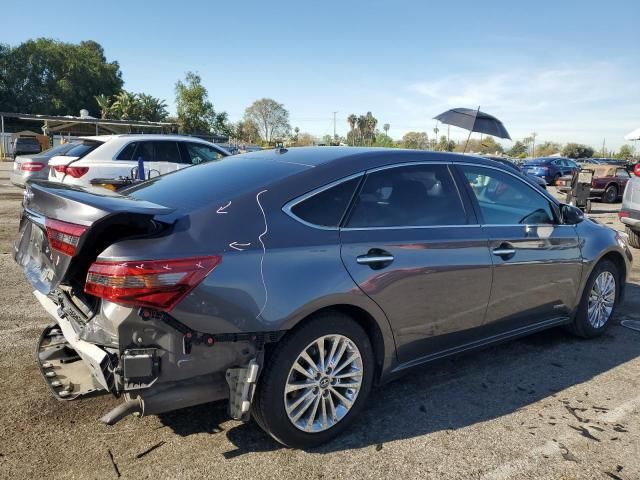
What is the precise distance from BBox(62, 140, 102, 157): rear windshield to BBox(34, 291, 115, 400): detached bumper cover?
22.4 ft

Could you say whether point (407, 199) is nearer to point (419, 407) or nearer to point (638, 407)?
point (419, 407)

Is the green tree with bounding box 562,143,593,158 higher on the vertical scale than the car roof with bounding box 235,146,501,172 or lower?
higher

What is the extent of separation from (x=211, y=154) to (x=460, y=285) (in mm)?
7822

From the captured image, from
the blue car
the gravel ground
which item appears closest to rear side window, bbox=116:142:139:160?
the gravel ground

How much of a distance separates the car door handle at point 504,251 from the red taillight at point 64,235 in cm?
269

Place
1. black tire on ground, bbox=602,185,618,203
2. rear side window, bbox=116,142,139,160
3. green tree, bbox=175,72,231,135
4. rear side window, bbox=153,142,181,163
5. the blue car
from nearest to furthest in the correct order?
rear side window, bbox=116,142,139,160 < rear side window, bbox=153,142,181,163 < black tire on ground, bbox=602,185,618,203 < the blue car < green tree, bbox=175,72,231,135

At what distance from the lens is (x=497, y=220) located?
153 inches

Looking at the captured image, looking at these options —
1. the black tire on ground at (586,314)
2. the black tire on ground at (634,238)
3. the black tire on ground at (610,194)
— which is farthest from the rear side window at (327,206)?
the black tire on ground at (610,194)

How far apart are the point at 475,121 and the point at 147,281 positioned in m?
10.9

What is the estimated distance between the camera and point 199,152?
10.2 metres

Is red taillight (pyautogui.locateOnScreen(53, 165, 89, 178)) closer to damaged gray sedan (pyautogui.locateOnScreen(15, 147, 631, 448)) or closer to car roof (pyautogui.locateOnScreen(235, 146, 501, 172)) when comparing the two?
damaged gray sedan (pyautogui.locateOnScreen(15, 147, 631, 448))

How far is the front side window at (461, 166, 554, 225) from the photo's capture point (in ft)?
12.6

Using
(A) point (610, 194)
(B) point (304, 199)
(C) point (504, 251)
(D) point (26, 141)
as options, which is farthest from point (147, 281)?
(D) point (26, 141)

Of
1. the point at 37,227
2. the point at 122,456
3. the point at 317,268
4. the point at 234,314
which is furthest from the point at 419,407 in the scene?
the point at 37,227
